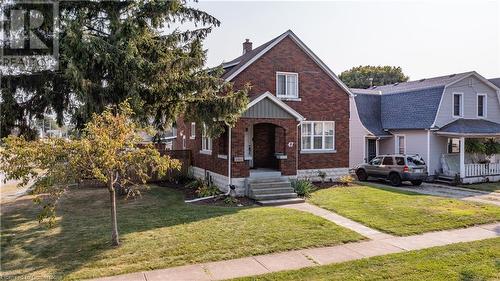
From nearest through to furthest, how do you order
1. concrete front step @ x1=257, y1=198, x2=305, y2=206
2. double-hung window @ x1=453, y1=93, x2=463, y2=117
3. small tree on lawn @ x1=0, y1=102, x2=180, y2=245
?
1. small tree on lawn @ x1=0, y1=102, x2=180, y2=245
2. concrete front step @ x1=257, y1=198, x2=305, y2=206
3. double-hung window @ x1=453, y1=93, x2=463, y2=117

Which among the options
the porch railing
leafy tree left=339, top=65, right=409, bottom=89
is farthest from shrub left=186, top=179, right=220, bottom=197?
leafy tree left=339, top=65, right=409, bottom=89

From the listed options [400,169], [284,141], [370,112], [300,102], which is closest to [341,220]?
[284,141]

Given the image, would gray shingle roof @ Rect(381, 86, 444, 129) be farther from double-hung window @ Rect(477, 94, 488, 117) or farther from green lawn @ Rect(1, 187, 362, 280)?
green lawn @ Rect(1, 187, 362, 280)

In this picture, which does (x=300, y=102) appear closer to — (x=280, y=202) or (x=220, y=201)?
(x=280, y=202)

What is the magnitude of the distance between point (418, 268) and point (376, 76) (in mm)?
52987

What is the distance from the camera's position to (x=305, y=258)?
8125 millimetres

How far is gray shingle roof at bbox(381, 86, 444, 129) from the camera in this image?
22.8m

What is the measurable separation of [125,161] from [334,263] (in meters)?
5.56

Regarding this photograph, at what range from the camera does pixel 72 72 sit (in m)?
10.7

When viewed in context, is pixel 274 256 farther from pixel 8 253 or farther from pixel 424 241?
pixel 8 253

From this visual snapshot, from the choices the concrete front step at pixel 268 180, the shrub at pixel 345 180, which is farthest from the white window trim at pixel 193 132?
the shrub at pixel 345 180

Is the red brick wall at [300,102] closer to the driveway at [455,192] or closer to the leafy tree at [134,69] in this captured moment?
the leafy tree at [134,69]

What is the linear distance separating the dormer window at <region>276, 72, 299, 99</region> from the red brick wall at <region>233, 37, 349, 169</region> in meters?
0.22

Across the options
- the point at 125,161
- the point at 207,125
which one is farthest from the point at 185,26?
the point at 125,161
